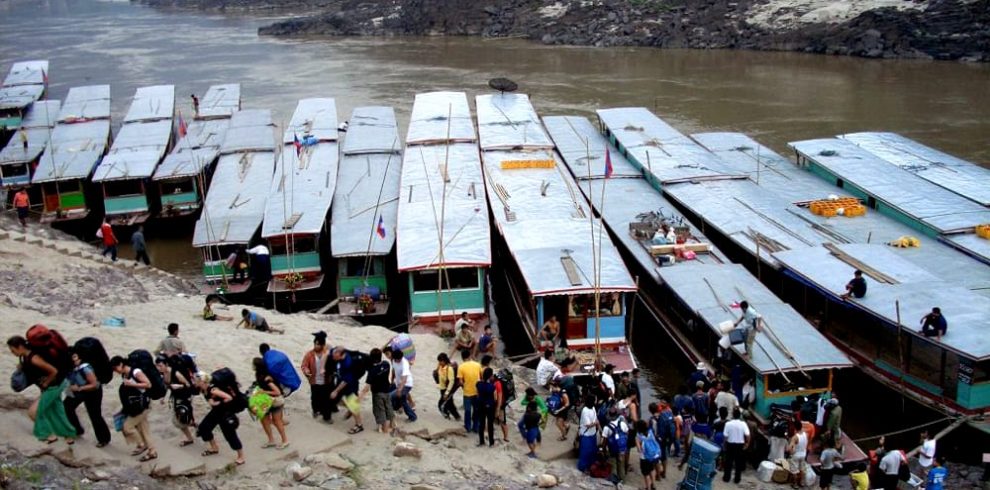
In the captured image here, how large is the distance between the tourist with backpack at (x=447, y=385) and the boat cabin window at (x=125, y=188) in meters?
17.1

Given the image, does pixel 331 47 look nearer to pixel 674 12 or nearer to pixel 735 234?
pixel 674 12

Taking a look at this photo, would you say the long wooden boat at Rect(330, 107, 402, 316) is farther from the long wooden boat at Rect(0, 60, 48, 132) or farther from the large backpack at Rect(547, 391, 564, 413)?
the long wooden boat at Rect(0, 60, 48, 132)

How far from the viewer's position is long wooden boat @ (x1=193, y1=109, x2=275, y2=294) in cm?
2086

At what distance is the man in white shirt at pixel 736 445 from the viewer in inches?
476

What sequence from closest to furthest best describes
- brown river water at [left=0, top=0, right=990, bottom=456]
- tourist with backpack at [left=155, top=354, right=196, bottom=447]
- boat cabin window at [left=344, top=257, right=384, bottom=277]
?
tourist with backpack at [left=155, top=354, right=196, bottom=447], boat cabin window at [left=344, top=257, right=384, bottom=277], brown river water at [left=0, top=0, right=990, bottom=456]

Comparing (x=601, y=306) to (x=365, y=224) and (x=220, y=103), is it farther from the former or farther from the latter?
(x=220, y=103)

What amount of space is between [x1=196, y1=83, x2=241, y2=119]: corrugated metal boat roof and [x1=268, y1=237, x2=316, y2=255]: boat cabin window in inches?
554

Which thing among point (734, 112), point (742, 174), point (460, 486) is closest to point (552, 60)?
point (734, 112)

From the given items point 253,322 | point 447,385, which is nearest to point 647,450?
point 447,385

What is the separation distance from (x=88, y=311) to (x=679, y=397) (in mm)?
10914

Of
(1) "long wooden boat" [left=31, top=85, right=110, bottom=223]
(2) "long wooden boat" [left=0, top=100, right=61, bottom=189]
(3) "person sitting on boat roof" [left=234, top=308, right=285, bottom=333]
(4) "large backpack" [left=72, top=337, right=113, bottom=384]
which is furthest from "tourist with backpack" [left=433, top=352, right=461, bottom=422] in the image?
(2) "long wooden boat" [left=0, top=100, right=61, bottom=189]

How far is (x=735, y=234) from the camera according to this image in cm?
1959

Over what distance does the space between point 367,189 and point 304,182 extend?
185 centimetres

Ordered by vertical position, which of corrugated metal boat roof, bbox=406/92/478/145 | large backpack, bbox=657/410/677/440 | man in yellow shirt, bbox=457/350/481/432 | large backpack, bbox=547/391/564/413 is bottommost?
large backpack, bbox=657/410/677/440
